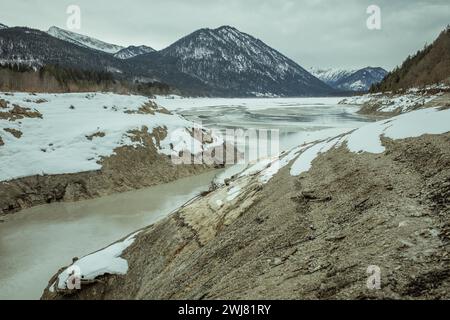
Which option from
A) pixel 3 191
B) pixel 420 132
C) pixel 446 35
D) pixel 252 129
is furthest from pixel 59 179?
pixel 446 35

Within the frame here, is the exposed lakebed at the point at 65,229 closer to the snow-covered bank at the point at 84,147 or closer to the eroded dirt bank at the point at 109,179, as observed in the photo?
the eroded dirt bank at the point at 109,179

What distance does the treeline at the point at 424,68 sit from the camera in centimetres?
9150

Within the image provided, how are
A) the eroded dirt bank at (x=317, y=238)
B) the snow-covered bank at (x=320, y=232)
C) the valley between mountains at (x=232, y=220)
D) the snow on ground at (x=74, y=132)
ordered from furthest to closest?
1. the snow on ground at (x=74, y=132)
2. the valley between mountains at (x=232, y=220)
3. the snow-covered bank at (x=320, y=232)
4. the eroded dirt bank at (x=317, y=238)

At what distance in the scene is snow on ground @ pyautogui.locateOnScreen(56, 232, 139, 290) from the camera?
1051 cm

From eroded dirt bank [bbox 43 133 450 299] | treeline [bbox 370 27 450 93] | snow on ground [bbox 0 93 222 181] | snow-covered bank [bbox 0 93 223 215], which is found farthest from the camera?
treeline [bbox 370 27 450 93]

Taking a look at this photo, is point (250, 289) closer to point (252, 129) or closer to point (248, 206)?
point (248, 206)

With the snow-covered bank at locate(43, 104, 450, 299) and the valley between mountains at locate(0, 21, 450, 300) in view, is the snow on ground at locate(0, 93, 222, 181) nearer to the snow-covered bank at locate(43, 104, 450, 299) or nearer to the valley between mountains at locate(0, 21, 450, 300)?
the valley between mountains at locate(0, 21, 450, 300)

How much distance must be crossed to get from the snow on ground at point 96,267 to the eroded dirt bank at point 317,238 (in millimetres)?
249

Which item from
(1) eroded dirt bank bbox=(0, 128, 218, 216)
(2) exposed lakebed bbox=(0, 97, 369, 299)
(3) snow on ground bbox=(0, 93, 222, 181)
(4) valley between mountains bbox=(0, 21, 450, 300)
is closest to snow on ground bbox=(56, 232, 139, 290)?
(4) valley between mountains bbox=(0, 21, 450, 300)

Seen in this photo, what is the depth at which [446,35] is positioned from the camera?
106m

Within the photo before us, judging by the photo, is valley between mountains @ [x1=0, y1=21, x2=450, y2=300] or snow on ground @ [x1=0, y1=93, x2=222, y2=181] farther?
snow on ground @ [x1=0, y1=93, x2=222, y2=181]

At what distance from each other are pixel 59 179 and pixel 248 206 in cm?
1668

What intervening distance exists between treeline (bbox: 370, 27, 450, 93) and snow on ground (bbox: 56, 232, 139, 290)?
308 feet

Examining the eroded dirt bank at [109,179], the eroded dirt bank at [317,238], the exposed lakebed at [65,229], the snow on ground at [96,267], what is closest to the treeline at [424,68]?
the eroded dirt bank at [109,179]
